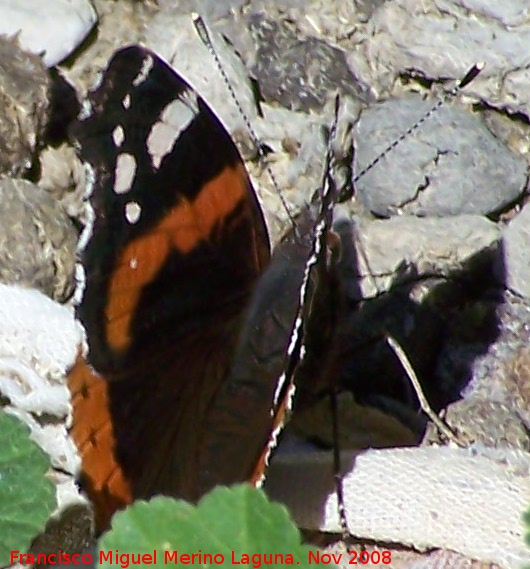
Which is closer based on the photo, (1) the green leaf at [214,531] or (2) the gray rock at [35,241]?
(1) the green leaf at [214,531]

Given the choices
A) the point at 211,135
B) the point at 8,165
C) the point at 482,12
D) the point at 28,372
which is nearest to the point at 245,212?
the point at 211,135

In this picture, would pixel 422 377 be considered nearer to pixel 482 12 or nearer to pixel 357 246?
pixel 357 246

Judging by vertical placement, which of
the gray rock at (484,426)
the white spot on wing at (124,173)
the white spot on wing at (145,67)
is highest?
the white spot on wing at (145,67)

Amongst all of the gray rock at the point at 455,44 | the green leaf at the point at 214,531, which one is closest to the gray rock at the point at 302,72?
the gray rock at the point at 455,44

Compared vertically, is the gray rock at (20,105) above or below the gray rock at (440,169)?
above

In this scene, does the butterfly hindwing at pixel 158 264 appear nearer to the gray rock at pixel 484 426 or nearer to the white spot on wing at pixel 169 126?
the white spot on wing at pixel 169 126

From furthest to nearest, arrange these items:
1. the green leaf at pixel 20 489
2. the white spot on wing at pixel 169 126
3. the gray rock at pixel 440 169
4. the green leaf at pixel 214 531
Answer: the gray rock at pixel 440 169, the white spot on wing at pixel 169 126, the green leaf at pixel 20 489, the green leaf at pixel 214 531

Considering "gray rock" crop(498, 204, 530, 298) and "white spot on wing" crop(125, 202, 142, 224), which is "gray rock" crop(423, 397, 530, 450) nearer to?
"gray rock" crop(498, 204, 530, 298)

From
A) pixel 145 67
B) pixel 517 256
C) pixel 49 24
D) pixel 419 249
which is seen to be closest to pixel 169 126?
pixel 145 67

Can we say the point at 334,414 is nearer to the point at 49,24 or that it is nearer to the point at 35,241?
the point at 35,241
